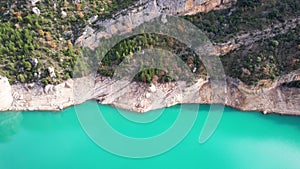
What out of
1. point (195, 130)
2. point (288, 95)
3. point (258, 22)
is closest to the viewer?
point (195, 130)

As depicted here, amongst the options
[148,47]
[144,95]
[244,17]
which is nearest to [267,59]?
[244,17]

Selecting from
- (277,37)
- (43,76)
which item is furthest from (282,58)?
(43,76)

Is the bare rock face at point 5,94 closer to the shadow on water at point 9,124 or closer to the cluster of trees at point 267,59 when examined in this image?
the shadow on water at point 9,124

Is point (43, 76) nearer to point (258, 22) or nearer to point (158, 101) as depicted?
point (158, 101)

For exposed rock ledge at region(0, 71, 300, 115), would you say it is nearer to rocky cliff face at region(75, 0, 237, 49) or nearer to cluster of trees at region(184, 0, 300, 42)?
rocky cliff face at region(75, 0, 237, 49)

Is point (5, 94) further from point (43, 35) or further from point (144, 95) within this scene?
point (144, 95)

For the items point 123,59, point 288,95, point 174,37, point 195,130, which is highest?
point 174,37

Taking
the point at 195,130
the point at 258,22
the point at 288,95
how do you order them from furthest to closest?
the point at 258,22, the point at 288,95, the point at 195,130
